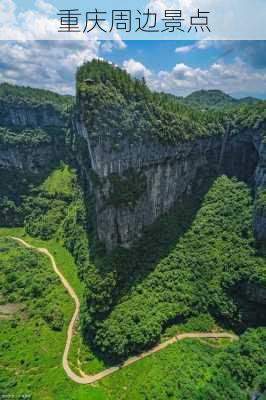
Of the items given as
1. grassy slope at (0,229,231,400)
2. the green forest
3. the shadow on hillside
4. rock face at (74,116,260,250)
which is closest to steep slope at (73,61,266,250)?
rock face at (74,116,260,250)

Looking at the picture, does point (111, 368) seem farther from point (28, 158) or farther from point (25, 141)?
point (25, 141)

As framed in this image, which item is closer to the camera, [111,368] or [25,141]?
[111,368]

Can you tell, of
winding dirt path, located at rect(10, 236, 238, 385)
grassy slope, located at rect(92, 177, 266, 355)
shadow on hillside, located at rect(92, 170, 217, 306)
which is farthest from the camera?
shadow on hillside, located at rect(92, 170, 217, 306)

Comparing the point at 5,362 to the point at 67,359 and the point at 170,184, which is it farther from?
the point at 170,184

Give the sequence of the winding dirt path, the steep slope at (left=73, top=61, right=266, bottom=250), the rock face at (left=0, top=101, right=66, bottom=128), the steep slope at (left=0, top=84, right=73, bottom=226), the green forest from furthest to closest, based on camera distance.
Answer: the rock face at (left=0, top=101, right=66, bottom=128) → the steep slope at (left=0, top=84, right=73, bottom=226) → the steep slope at (left=73, top=61, right=266, bottom=250) → the winding dirt path → the green forest

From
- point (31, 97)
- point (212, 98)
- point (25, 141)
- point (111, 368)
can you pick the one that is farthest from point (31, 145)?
point (212, 98)

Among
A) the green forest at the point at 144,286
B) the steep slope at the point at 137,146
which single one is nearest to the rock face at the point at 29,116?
the green forest at the point at 144,286

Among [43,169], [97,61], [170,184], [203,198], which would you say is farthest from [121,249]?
[43,169]

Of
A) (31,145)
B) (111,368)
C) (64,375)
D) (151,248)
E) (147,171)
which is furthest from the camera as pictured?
(31,145)

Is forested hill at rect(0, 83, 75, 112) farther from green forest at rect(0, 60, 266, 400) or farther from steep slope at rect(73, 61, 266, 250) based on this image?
steep slope at rect(73, 61, 266, 250)
